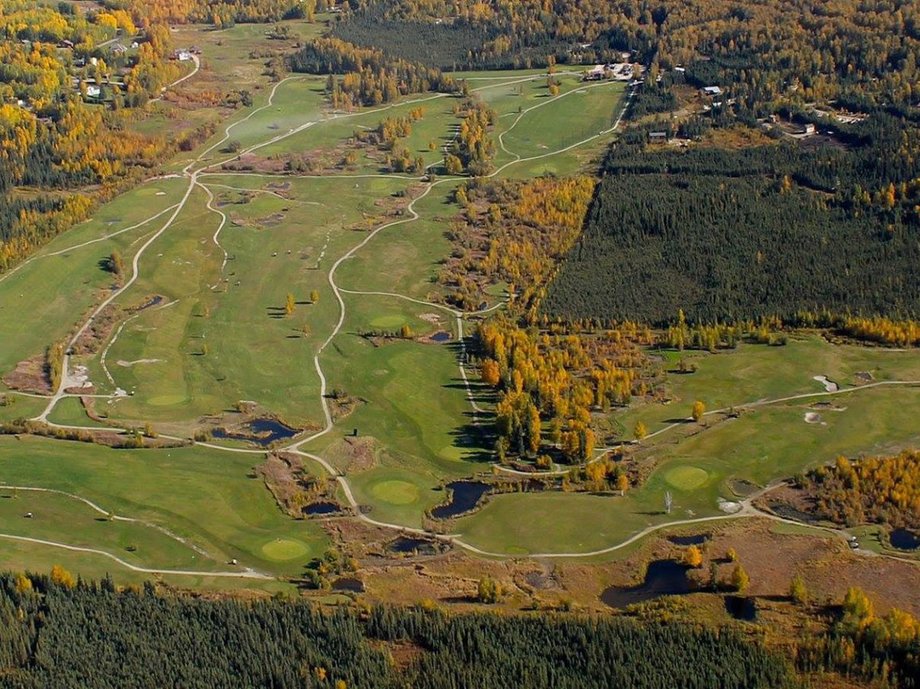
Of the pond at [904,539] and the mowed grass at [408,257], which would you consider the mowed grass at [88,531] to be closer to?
the mowed grass at [408,257]

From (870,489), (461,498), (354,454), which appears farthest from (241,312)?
(870,489)

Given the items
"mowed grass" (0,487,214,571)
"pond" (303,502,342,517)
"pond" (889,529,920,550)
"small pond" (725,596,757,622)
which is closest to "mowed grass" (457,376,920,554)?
"pond" (303,502,342,517)

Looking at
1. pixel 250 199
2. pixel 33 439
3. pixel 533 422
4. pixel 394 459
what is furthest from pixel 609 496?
pixel 250 199

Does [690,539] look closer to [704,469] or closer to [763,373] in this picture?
[704,469]

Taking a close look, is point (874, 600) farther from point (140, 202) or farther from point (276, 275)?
point (140, 202)

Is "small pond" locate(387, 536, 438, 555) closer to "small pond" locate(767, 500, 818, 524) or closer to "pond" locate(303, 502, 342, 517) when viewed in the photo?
"pond" locate(303, 502, 342, 517)

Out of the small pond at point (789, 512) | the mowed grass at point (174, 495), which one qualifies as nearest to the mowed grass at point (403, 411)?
the mowed grass at point (174, 495)

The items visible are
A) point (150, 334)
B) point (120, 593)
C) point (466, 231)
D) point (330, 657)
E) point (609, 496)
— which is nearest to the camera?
point (330, 657)
